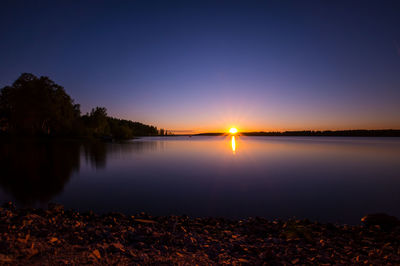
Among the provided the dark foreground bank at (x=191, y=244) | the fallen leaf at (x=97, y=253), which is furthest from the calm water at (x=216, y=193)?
the fallen leaf at (x=97, y=253)

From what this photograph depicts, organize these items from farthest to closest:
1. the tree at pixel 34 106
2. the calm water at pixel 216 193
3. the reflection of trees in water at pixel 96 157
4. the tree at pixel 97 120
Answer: the tree at pixel 97 120
the tree at pixel 34 106
the reflection of trees in water at pixel 96 157
the calm water at pixel 216 193

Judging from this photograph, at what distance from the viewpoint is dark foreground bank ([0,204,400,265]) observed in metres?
3.43

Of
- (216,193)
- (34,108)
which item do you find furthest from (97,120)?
(216,193)

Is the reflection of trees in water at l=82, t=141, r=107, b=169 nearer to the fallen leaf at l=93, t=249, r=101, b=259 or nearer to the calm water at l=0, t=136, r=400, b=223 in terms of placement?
the calm water at l=0, t=136, r=400, b=223

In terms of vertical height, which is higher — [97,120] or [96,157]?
[97,120]

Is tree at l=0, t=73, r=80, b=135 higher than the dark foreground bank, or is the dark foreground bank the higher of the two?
tree at l=0, t=73, r=80, b=135

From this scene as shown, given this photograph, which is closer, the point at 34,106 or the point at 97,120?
the point at 34,106

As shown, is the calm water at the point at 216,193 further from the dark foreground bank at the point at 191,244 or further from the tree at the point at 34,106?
the tree at the point at 34,106

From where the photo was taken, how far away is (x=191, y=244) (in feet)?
13.7

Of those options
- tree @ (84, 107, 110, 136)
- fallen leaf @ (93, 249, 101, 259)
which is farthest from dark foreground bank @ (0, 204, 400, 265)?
tree @ (84, 107, 110, 136)

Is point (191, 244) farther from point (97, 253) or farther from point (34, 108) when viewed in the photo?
point (34, 108)

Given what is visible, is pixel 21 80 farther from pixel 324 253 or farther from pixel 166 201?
pixel 324 253

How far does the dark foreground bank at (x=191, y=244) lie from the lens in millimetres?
3434

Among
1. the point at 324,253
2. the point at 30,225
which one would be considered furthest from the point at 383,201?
the point at 30,225
